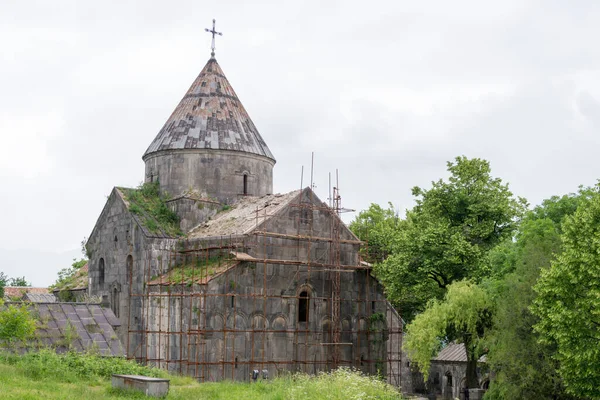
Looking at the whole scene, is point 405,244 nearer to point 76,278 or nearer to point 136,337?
point 136,337

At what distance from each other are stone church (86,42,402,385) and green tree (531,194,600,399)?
9.86 metres

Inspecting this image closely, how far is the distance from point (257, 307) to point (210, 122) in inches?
385

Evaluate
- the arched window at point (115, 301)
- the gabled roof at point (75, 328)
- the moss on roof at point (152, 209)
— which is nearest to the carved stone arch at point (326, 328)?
the moss on roof at point (152, 209)

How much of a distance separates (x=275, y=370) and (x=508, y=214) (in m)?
12.5

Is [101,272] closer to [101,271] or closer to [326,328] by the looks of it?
[101,271]

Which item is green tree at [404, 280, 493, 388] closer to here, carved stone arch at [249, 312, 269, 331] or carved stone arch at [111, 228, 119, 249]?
carved stone arch at [249, 312, 269, 331]

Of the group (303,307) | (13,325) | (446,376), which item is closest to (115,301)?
(303,307)

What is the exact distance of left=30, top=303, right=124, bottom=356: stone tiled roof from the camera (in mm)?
26719

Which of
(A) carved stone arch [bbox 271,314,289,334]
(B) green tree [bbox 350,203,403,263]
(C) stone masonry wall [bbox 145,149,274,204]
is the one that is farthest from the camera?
(B) green tree [bbox 350,203,403,263]

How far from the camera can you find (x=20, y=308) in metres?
24.9

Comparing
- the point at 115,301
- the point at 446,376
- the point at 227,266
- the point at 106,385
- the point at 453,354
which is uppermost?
the point at 227,266

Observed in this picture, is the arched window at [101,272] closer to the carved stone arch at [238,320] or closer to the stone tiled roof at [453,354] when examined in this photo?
the carved stone arch at [238,320]

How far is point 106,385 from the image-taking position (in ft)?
71.7

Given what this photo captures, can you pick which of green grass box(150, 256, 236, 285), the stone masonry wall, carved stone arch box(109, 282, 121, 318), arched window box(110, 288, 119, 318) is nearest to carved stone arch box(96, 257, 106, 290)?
carved stone arch box(109, 282, 121, 318)
